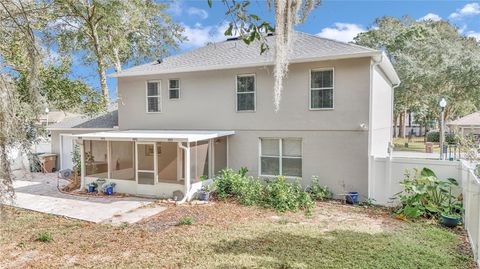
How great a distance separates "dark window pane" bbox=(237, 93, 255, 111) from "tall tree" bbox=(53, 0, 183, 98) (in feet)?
18.4

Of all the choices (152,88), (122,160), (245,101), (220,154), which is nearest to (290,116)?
(245,101)

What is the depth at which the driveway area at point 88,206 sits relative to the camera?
876 centimetres

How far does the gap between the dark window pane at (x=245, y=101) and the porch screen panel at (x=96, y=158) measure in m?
5.66

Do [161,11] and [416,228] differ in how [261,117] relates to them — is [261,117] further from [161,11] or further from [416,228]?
[161,11]

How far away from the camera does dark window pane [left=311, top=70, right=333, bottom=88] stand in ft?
34.8

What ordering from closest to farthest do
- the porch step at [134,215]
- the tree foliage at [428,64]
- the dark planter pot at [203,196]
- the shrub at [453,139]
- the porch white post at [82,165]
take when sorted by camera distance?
the porch step at [134,215], the shrub at [453,139], the dark planter pot at [203,196], the porch white post at [82,165], the tree foliage at [428,64]

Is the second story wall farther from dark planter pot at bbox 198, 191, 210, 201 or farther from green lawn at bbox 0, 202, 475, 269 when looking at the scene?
green lawn at bbox 0, 202, 475, 269

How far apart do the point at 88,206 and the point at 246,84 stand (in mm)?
7081

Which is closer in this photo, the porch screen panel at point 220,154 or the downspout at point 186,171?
the downspout at point 186,171

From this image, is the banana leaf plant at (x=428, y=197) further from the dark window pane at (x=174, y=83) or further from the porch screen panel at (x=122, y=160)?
the porch screen panel at (x=122, y=160)

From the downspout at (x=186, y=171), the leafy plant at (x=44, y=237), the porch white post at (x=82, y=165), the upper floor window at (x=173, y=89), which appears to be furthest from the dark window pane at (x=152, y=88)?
the leafy plant at (x=44, y=237)

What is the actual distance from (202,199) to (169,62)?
6715 mm

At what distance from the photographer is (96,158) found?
12.2 meters

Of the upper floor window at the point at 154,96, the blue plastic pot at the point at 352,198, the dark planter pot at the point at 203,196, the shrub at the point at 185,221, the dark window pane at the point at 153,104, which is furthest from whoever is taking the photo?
the dark window pane at the point at 153,104
